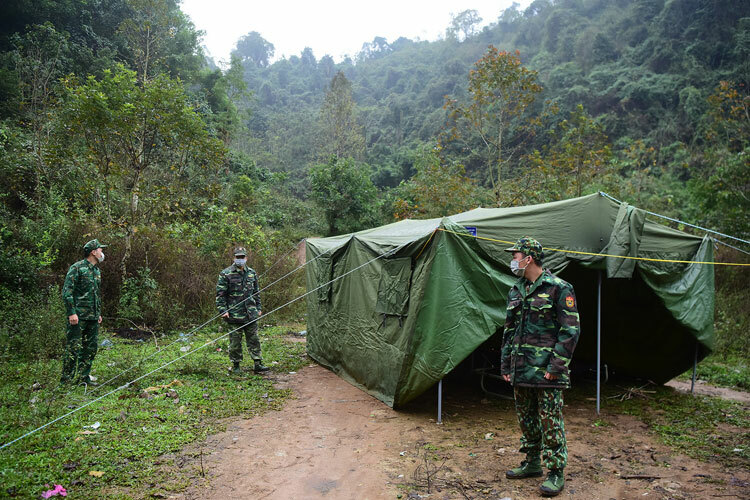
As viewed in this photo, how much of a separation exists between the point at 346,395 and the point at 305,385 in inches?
29.6

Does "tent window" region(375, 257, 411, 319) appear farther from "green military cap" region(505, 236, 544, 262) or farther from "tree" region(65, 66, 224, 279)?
"tree" region(65, 66, 224, 279)

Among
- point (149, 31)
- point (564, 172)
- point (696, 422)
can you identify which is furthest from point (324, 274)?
point (149, 31)

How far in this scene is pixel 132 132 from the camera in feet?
28.2

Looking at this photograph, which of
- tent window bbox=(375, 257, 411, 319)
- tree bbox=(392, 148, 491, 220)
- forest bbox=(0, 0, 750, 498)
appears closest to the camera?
forest bbox=(0, 0, 750, 498)

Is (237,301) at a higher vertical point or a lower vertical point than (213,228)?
lower

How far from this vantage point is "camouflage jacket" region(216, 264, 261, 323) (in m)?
6.38

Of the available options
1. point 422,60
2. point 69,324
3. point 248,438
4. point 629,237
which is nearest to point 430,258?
point 629,237

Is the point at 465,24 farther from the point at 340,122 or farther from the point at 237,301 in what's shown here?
the point at 237,301

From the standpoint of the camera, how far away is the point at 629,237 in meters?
4.87

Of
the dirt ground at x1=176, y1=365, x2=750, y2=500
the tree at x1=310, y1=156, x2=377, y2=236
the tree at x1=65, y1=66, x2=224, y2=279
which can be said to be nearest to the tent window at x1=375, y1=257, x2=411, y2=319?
the dirt ground at x1=176, y1=365, x2=750, y2=500

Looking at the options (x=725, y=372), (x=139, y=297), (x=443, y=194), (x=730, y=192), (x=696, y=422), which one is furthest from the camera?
(x=443, y=194)

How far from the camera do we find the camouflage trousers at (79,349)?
17.1 feet

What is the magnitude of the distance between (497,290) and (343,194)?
48.3 ft

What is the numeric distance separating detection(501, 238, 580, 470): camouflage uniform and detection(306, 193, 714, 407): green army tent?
49.2 inches
